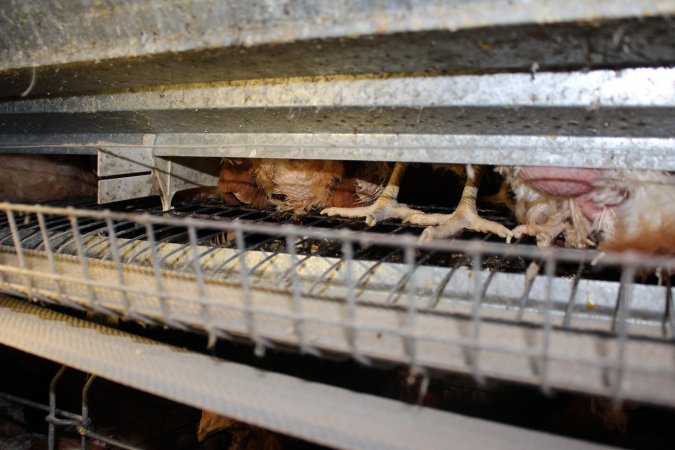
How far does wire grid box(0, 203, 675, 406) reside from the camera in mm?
668

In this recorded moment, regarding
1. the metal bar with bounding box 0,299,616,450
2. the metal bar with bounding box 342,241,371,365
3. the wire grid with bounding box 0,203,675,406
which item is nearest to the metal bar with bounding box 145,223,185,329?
the wire grid with bounding box 0,203,675,406

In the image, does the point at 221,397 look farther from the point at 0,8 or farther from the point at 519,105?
the point at 0,8

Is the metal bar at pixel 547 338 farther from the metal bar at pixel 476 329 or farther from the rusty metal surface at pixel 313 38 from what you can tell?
the rusty metal surface at pixel 313 38

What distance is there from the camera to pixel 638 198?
1098mm

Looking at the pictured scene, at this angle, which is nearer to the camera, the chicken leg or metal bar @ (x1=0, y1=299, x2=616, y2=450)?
metal bar @ (x1=0, y1=299, x2=616, y2=450)

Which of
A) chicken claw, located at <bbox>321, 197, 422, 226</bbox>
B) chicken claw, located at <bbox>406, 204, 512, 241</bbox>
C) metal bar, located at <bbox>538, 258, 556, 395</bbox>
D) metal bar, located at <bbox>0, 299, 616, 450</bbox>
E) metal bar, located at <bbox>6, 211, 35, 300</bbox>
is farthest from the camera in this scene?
chicken claw, located at <bbox>321, 197, 422, 226</bbox>

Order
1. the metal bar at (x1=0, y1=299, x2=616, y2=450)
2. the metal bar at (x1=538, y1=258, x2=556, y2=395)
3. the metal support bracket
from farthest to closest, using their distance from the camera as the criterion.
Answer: the metal support bracket
the metal bar at (x1=0, y1=299, x2=616, y2=450)
the metal bar at (x1=538, y1=258, x2=556, y2=395)

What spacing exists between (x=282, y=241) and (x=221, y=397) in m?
1.09

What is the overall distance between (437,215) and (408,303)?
698mm

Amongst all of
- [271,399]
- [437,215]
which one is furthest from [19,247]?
[437,215]

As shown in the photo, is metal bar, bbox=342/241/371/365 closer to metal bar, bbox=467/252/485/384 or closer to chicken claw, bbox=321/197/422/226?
metal bar, bbox=467/252/485/384

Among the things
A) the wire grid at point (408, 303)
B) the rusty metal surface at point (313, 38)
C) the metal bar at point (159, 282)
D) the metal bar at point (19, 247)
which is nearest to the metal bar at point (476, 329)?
the wire grid at point (408, 303)

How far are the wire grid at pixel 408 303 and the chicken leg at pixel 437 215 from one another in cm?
12

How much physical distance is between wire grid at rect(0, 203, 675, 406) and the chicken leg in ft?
0.40
